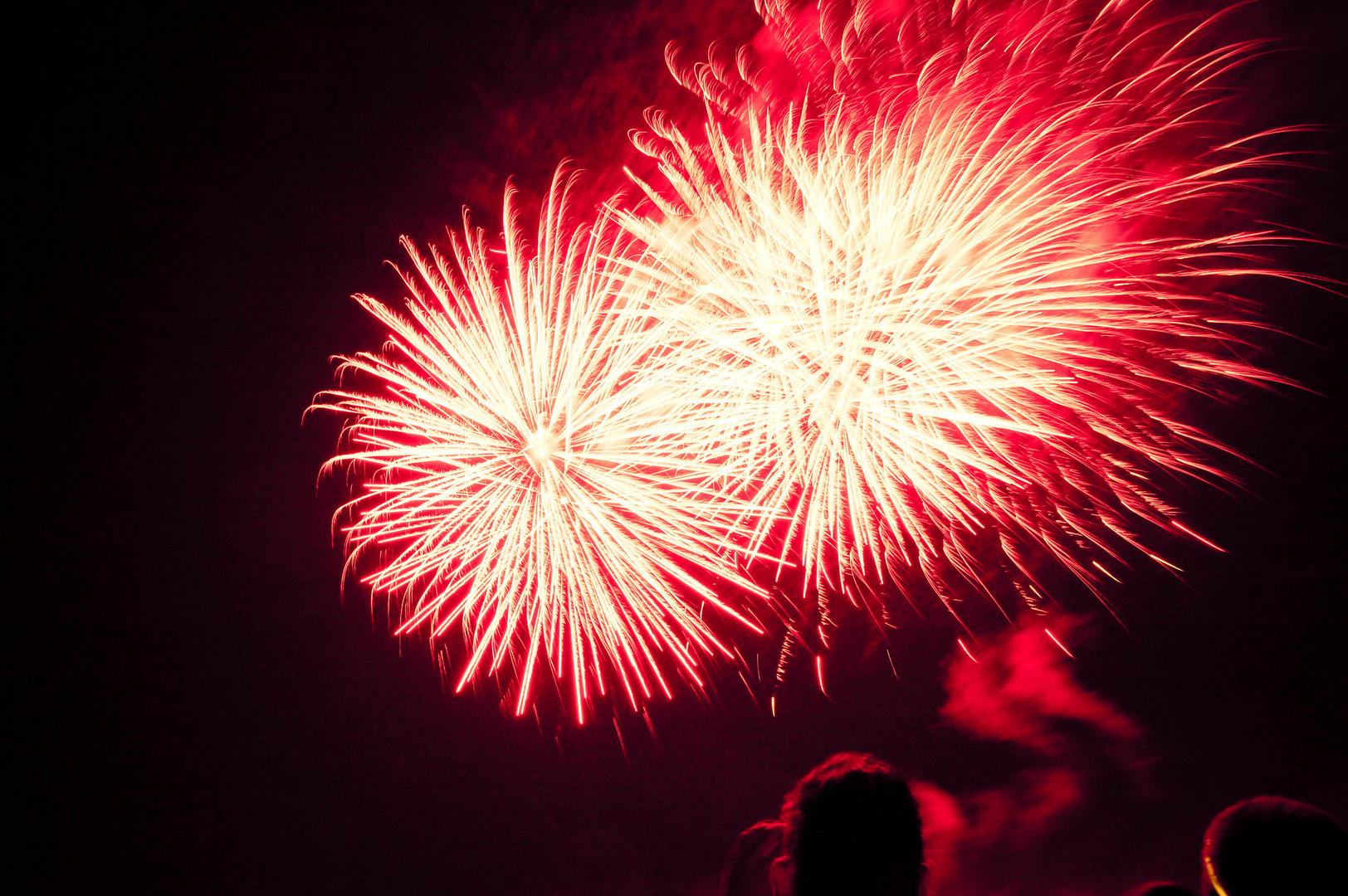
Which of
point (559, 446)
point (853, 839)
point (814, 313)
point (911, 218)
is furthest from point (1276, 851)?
point (559, 446)

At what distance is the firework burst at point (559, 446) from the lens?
475 centimetres

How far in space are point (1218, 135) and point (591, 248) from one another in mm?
5442

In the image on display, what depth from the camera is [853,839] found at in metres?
1.85

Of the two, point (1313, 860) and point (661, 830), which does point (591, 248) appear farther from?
point (661, 830)

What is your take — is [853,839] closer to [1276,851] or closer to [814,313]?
[1276,851]

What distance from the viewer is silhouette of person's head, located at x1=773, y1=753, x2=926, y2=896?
5.87 ft

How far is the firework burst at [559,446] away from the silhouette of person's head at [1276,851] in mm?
2859

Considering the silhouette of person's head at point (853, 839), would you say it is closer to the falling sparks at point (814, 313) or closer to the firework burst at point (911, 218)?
the falling sparks at point (814, 313)

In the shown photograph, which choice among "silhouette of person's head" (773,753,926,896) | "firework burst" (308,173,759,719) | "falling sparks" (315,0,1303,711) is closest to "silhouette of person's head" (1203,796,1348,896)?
"silhouette of person's head" (773,753,926,896)

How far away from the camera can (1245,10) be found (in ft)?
17.1

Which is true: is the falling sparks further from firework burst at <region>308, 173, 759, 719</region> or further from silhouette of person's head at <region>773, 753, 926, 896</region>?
silhouette of person's head at <region>773, 753, 926, 896</region>

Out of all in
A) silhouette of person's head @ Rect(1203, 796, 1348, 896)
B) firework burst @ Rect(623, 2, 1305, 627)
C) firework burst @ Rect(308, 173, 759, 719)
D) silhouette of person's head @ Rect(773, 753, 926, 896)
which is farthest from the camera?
firework burst @ Rect(308, 173, 759, 719)

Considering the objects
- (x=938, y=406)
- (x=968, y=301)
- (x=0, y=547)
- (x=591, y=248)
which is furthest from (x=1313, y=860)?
(x=0, y=547)

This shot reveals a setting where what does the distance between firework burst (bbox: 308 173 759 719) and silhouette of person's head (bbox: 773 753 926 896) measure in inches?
96.5
